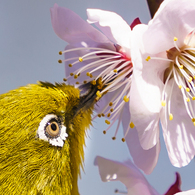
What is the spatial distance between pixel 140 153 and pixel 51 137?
0.17 meters

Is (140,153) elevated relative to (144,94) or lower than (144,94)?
lower

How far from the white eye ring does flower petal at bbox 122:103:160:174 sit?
145mm

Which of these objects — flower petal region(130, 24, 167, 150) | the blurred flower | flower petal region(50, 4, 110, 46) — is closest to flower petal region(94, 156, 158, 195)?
the blurred flower

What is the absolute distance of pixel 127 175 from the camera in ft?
1.52

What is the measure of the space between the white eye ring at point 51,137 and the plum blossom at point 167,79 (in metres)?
0.10

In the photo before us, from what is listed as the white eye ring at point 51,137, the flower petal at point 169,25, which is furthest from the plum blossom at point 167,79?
the white eye ring at point 51,137

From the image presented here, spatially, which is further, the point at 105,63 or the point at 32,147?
the point at 105,63

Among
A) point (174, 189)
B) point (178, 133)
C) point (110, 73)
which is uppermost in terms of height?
point (110, 73)

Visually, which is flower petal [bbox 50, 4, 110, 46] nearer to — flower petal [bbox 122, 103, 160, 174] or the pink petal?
flower petal [bbox 122, 103, 160, 174]

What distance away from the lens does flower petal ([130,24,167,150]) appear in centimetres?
34

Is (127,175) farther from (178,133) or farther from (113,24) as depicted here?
(113,24)

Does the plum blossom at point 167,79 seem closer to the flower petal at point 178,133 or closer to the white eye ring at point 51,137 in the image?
the flower petal at point 178,133

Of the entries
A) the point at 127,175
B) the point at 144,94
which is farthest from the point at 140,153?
the point at 144,94

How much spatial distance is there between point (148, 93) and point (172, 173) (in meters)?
0.38
